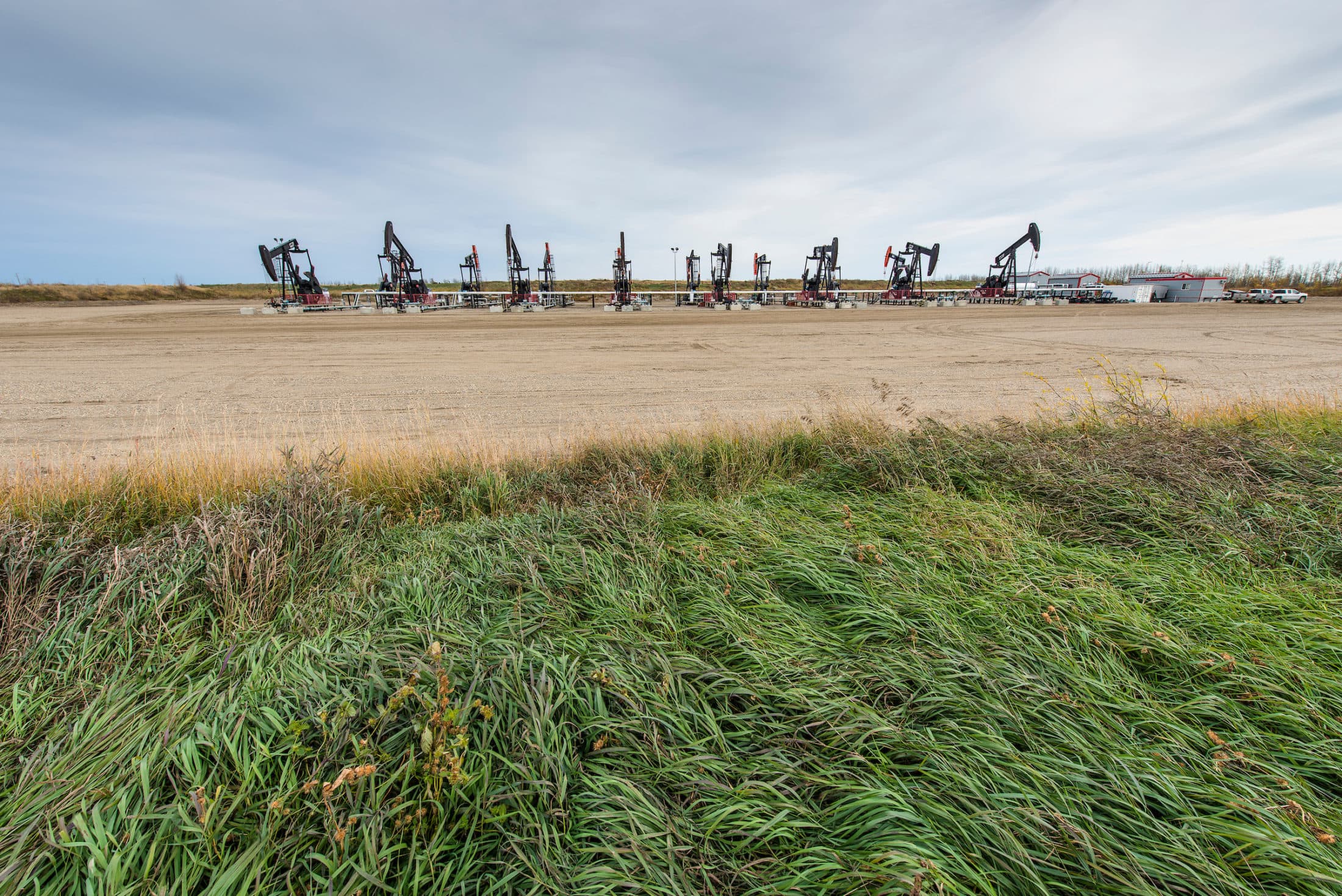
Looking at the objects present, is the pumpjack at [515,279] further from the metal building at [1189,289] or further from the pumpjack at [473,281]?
the metal building at [1189,289]

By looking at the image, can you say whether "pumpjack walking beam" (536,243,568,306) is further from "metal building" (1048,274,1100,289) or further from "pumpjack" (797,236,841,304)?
"metal building" (1048,274,1100,289)

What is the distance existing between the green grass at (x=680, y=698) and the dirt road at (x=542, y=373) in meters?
3.59

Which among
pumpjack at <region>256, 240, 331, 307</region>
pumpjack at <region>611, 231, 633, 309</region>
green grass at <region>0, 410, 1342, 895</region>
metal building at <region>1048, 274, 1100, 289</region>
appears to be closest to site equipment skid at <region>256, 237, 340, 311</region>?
pumpjack at <region>256, 240, 331, 307</region>

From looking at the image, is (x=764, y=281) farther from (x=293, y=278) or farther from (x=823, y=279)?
(x=293, y=278)

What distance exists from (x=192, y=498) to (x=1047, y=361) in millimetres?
17982

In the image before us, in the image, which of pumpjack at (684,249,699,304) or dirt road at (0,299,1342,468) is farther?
pumpjack at (684,249,699,304)

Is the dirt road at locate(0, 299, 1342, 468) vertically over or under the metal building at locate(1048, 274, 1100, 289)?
under

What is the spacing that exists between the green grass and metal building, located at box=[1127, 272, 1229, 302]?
257ft

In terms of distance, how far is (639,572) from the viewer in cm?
318

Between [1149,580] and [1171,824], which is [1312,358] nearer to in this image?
[1149,580]

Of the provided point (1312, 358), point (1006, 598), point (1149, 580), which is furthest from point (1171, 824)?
point (1312, 358)

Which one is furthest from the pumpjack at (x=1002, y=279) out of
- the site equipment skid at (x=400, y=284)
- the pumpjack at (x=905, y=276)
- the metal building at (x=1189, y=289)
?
the site equipment skid at (x=400, y=284)

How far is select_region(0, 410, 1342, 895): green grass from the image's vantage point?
5.39ft

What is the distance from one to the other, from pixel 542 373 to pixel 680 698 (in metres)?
11.5
